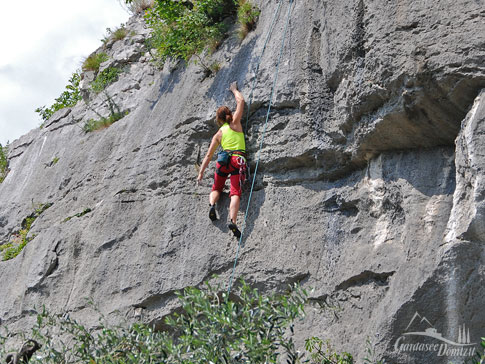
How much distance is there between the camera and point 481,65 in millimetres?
6359

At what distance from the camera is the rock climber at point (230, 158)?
8516mm

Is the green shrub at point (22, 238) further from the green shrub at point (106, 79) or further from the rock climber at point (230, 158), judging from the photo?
the rock climber at point (230, 158)

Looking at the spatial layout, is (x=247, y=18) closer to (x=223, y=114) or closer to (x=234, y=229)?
(x=223, y=114)

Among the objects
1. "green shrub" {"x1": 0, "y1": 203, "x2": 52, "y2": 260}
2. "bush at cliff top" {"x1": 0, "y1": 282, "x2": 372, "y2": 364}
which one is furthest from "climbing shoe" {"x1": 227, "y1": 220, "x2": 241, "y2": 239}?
"green shrub" {"x1": 0, "y1": 203, "x2": 52, "y2": 260}

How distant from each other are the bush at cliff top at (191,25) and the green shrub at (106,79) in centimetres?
242

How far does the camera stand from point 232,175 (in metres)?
8.63

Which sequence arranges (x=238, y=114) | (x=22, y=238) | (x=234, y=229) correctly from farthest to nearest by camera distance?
(x=22, y=238), (x=238, y=114), (x=234, y=229)

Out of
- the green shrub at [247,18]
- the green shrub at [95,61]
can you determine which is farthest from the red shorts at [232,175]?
the green shrub at [95,61]

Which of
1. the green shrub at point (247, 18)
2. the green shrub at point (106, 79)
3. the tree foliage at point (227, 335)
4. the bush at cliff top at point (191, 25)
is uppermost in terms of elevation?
the green shrub at point (106, 79)

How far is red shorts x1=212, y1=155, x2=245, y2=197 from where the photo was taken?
28.0 ft

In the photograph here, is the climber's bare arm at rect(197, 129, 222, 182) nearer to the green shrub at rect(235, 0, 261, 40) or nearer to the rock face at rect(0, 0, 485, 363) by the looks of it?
the rock face at rect(0, 0, 485, 363)

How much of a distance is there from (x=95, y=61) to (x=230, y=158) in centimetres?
668

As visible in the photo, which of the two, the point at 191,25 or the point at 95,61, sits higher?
the point at 95,61

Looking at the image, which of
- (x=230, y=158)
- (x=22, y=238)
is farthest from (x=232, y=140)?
(x=22, y=238)
